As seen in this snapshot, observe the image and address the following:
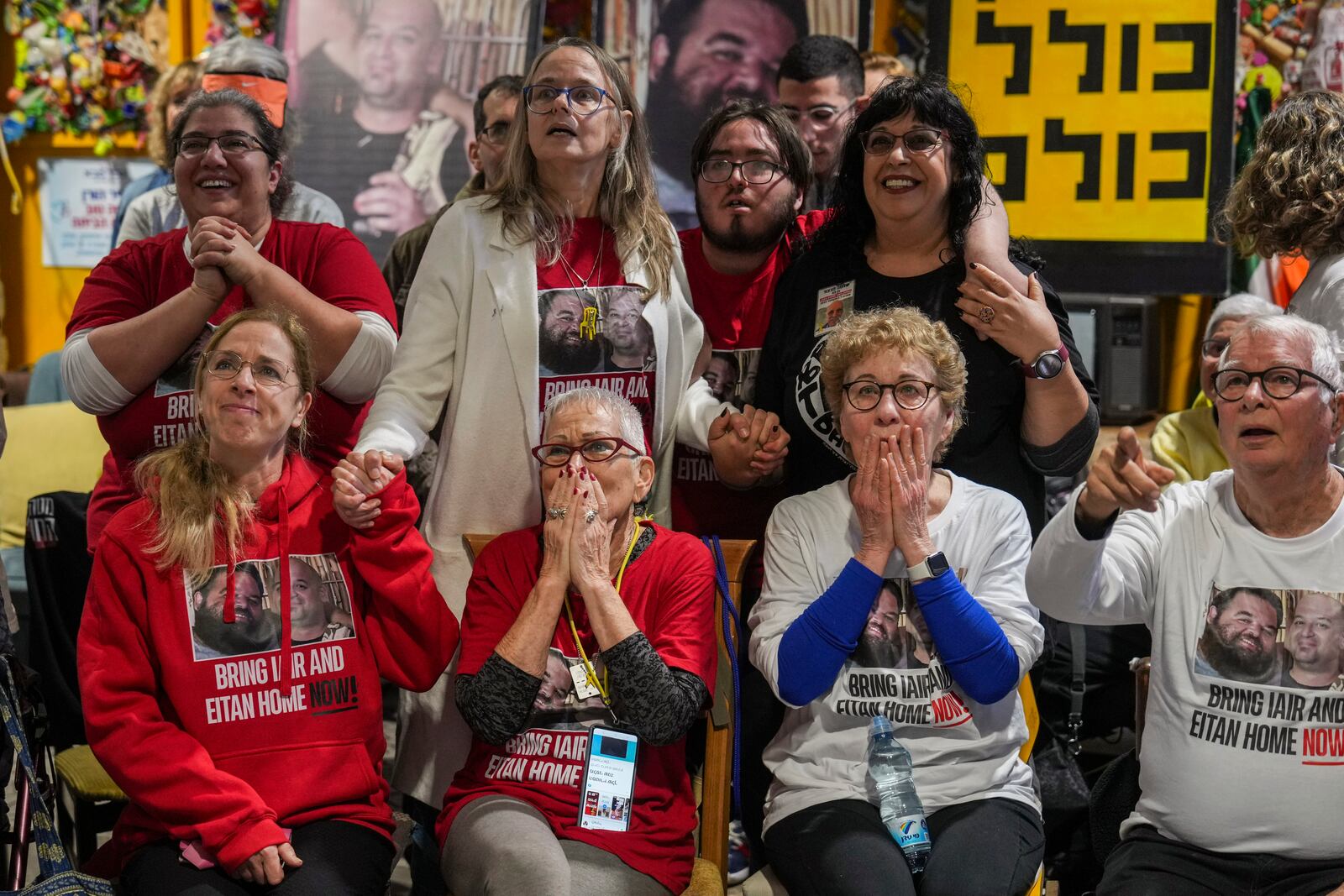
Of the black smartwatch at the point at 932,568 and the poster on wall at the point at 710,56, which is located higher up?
the poster on wall at the point at 710,56

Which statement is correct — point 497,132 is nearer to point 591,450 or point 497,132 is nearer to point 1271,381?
point 591,450

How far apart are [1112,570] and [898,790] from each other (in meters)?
0.49

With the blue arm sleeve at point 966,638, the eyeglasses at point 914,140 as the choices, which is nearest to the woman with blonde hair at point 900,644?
the blue arm sleeve at point 966,638

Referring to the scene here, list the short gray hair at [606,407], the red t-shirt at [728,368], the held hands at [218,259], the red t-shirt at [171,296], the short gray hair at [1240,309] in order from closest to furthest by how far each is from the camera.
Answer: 1. the short gray hair at [606,407]
2. the held hands at [218,259]
3. the red t-shirt at [171,296]
4. the red t-shirt at [728,368]
5. the short gray hair at [1240,309]

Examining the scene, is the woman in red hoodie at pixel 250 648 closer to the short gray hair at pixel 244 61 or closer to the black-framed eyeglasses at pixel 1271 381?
the black-framed eyeglasses at pixel 1271 381

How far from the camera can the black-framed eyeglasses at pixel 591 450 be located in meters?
2.23

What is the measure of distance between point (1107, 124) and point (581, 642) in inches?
119

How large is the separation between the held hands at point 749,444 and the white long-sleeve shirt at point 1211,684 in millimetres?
541

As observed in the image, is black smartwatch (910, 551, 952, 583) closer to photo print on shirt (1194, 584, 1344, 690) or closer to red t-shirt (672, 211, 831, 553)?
photo print on shirt (1194, 584, 1344, 690)

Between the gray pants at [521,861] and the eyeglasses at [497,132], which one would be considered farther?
the eyeglasses at [497,132]

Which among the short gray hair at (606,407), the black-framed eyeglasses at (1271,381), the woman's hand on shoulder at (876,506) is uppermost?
the black-framed eyeglasses at (1271,381)

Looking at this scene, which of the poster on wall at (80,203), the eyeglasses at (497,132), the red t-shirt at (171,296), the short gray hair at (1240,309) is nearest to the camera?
the red t-shirt at (171,296)

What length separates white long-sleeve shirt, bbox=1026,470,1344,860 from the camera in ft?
6.41

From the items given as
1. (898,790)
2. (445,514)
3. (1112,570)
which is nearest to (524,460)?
(445,514)
